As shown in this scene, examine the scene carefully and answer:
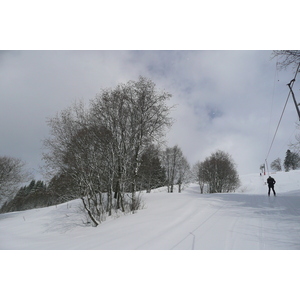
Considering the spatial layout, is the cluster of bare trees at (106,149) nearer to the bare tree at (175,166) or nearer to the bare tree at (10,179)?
the bare tree at (10,179)

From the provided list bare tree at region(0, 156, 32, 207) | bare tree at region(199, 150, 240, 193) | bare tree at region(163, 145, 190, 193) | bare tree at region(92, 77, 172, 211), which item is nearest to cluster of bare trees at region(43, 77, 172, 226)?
bare tree at region(92, 77, 172, 211)

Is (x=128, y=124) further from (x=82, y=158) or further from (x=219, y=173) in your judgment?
(x=219, y=173)

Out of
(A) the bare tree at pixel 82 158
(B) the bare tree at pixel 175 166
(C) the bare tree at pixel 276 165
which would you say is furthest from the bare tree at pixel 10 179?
(C) the bare tree at pixel 276 165

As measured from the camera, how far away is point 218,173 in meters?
28.7

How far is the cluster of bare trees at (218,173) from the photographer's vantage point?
94.1 feet

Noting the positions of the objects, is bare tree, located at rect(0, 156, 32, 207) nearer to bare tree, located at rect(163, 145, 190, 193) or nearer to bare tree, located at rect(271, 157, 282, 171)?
bare tree, located at rect(163, 145, 190, 193)

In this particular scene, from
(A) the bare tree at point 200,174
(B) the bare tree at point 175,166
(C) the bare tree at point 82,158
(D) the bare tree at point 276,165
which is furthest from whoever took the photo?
(D) the bare tree at point 276,165

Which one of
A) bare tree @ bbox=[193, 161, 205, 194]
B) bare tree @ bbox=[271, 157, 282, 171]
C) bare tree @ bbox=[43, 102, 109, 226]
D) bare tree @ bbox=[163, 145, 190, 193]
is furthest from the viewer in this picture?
bare tree @ bbox=[271, 157, 282, 171]

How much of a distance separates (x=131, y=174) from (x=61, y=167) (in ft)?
12.5

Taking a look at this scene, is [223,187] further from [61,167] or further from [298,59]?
[61,167]

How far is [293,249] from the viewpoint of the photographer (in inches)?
106

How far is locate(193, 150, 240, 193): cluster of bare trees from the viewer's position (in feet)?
94.1

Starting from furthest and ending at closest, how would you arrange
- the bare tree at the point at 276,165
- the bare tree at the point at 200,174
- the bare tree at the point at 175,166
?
the bare tree at the point at 276,165 → the bare tree at the point at 200,174 → the bare tree at the point at 175,166

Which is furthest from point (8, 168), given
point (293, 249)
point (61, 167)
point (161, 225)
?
point (293, 249)
